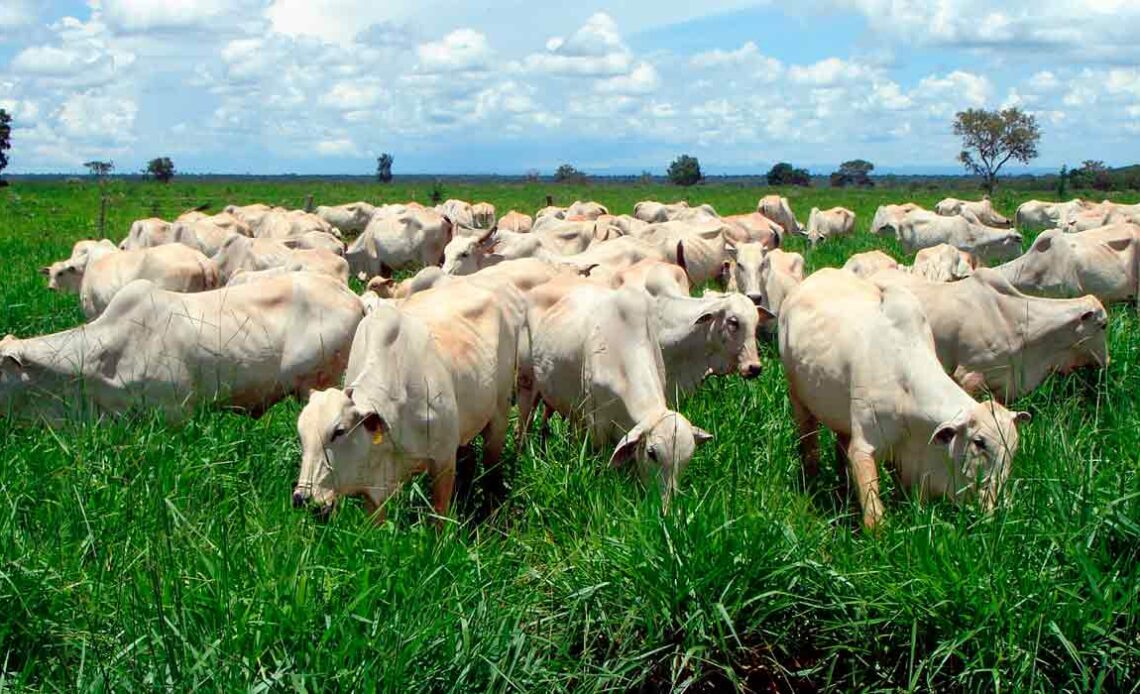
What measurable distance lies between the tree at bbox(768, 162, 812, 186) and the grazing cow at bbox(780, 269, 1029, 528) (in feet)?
296

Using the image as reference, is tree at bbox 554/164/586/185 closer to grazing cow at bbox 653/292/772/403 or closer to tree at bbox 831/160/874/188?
tree at bbox 831/160/874/188

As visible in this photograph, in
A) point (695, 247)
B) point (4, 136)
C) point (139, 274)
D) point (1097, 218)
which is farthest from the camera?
point (4, 136)

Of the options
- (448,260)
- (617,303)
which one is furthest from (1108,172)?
(617,303)

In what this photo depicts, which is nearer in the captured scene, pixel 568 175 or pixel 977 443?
pixel 977 443

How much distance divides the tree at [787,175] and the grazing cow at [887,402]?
90.2 meters

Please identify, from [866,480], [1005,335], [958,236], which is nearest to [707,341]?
[1005,335]

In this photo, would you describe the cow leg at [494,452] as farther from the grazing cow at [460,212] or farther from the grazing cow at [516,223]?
the grazing cow at [460,212]

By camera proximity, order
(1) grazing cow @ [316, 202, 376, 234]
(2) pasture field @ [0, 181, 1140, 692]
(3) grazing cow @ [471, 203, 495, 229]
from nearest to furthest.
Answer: (2) pasture field @ [0, 181, 1140, 692], (3) grazing cow @ [471, 203, 495, 229], (1) grazing cow @ [316, 202, 376, 234]

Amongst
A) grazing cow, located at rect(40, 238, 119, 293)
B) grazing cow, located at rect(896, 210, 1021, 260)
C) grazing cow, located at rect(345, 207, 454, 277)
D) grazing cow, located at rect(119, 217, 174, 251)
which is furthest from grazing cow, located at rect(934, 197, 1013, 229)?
grazing cow, located at rect(40, 238, 119, 293)

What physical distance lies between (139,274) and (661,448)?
23.6ft

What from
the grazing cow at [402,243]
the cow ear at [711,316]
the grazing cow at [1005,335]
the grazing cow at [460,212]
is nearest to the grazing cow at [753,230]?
the grazing cow at [402,243]

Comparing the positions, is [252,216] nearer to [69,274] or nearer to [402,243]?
[402,243]

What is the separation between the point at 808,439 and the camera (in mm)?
7414

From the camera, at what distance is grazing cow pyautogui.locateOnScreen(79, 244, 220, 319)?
437 inches
